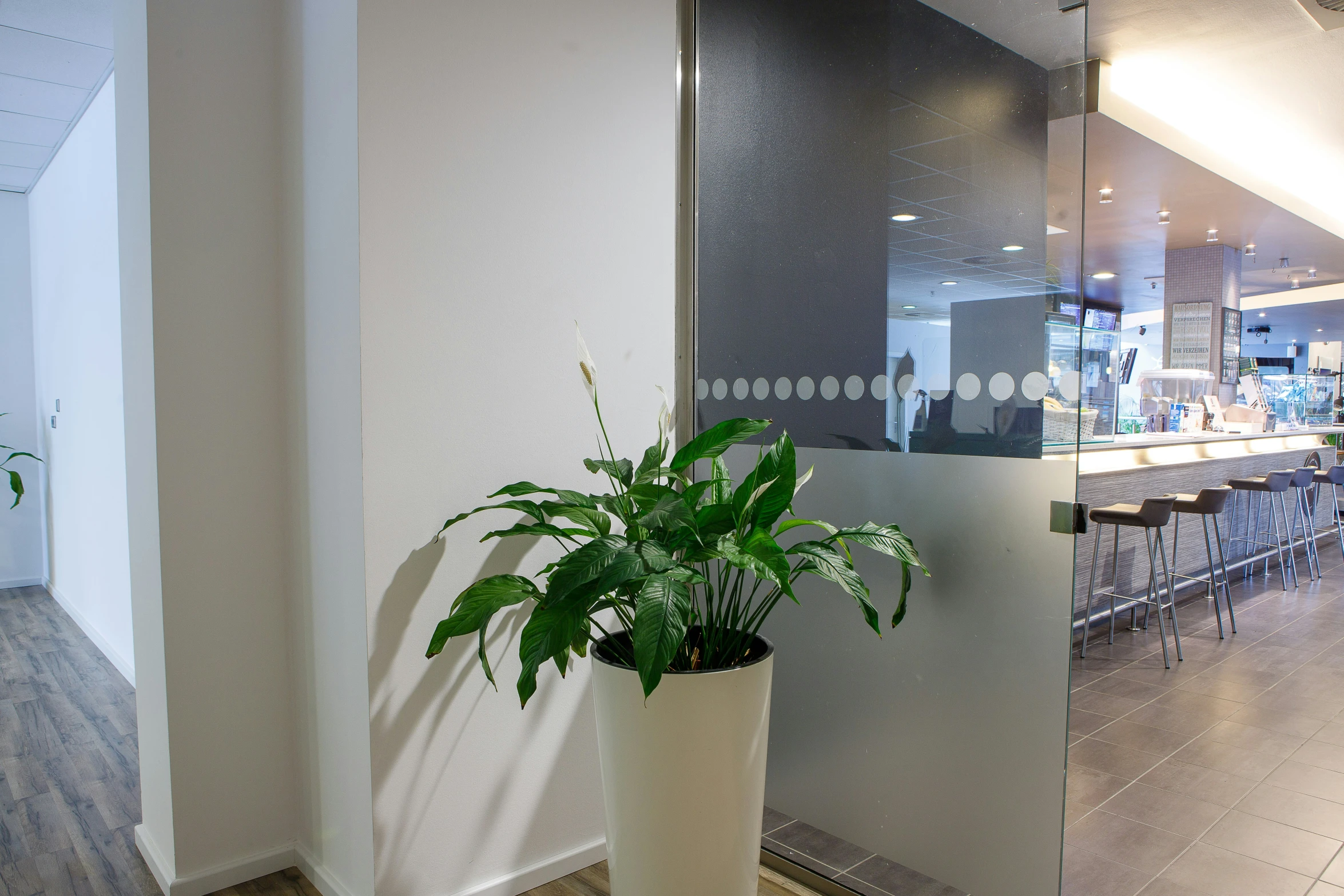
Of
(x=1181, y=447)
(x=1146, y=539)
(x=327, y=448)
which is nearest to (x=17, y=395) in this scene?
(x=327, y=448)

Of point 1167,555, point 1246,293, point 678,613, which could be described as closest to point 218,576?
point 678,613

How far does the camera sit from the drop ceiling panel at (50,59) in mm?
3508

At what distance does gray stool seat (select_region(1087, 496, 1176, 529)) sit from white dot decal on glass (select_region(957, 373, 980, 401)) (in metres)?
2.84

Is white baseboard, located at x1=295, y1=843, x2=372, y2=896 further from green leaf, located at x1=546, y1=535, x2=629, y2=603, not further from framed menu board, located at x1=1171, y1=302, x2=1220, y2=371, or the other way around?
framed menu board, located at x1=1171, y1=302, x2=1220, y2=371

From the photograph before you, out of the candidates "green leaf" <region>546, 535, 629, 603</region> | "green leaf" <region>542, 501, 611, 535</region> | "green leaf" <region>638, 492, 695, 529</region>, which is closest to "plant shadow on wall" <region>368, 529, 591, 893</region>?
"green leaf" <region>542, 501, 611, 535</region>

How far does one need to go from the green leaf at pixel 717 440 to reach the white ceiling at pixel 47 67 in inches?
121

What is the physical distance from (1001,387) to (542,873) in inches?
66.6

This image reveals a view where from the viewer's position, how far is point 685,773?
1.72 metres

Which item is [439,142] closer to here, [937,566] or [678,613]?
[678,613]

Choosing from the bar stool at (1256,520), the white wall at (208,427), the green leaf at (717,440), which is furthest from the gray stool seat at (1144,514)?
the white wall at (208,427)

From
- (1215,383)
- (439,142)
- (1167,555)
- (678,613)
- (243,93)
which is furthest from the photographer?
(1215,383)

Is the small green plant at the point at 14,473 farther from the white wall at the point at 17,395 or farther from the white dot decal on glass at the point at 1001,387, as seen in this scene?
the white dot decal on glass at the point at 1001,387

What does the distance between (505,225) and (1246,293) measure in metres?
15.6

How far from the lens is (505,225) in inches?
81.9
